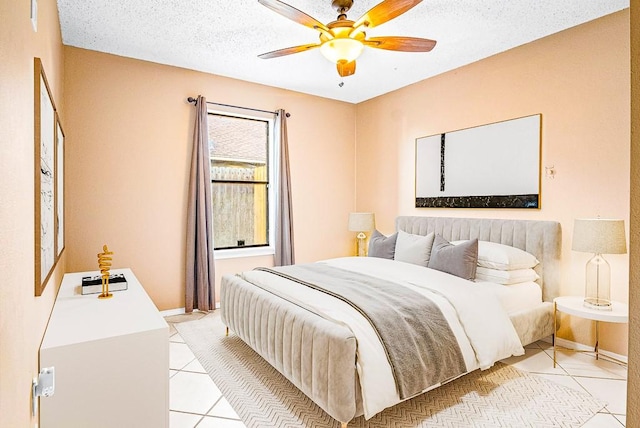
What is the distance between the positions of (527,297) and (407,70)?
Result: 106 inches

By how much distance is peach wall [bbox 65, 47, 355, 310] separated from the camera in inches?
142

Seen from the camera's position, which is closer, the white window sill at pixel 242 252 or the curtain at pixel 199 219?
the curtain at pixel 199 219

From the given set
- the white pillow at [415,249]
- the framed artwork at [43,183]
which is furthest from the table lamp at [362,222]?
the framed artwork at [43,183]

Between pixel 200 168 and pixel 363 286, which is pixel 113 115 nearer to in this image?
pixel 200 168

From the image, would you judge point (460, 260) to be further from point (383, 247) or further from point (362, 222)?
point (362, 222)

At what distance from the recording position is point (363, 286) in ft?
9.14

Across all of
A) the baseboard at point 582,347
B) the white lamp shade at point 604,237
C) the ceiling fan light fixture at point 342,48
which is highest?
the ceiling fan light fixture at point 342,48

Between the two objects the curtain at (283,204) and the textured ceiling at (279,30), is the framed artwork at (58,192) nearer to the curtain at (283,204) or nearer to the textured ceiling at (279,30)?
the textured ceiling at (279,30)

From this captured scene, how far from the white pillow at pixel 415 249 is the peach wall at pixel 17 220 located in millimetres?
2988

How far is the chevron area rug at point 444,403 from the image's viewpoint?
2.16 meters

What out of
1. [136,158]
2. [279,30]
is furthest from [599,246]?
[136,158]

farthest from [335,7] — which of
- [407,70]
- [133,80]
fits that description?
[133,80]

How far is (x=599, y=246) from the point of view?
270 centimetres

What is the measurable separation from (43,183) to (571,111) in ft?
12.7
